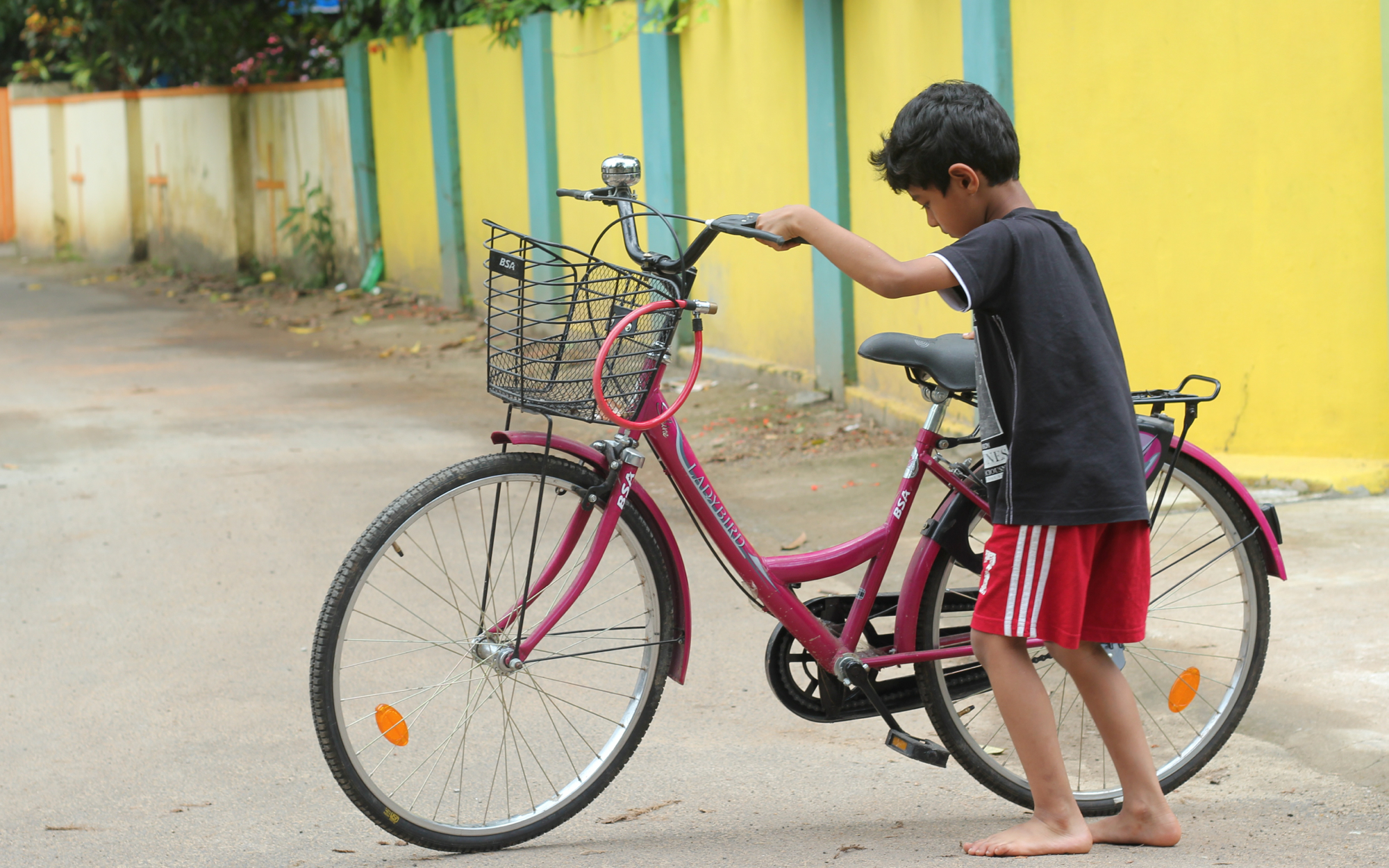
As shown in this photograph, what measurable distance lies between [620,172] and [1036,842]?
4.97 ft

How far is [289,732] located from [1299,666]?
2.64 meters

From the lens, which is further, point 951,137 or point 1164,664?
point 1164,664

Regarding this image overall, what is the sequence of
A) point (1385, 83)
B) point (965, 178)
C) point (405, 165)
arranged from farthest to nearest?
point (405, 165) < point (1385, 83) < point (965, 178)

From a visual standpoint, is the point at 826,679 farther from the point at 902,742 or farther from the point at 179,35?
the point at 179,35

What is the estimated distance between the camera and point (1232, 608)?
12.7 feet

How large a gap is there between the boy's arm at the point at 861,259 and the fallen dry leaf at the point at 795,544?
9.30 ft

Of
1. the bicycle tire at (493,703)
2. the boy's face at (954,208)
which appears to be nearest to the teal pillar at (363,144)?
the bicycle tire at (493,703)

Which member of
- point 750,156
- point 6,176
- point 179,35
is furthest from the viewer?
point 6,176

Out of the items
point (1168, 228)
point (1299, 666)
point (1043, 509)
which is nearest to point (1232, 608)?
point (1299, 666)

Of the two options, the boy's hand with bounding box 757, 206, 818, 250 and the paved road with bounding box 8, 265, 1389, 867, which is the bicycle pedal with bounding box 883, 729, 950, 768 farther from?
the boy's hand with bounding box 757, 206, 818, 250

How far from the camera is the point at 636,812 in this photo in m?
3.33

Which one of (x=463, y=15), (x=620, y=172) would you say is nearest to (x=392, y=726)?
(x=620, y=172)

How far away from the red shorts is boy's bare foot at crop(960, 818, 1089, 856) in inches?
14.9

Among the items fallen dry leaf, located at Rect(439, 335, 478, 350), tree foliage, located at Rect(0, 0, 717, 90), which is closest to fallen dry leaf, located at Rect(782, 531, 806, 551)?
fallen dry leaf, located at Rect(439, 335, 478, 350)
